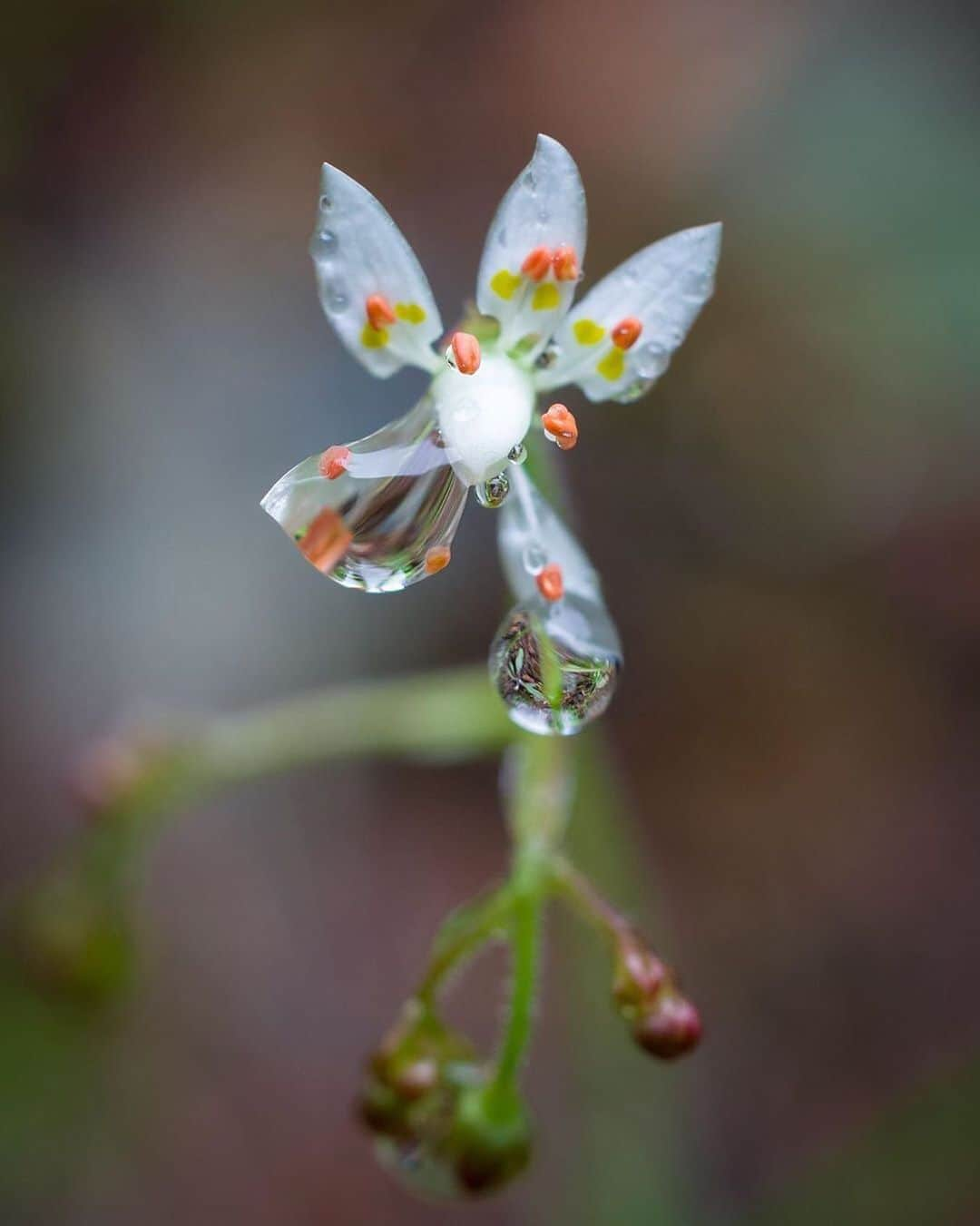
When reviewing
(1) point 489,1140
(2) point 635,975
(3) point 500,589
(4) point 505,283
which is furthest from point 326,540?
(3) point 500,589

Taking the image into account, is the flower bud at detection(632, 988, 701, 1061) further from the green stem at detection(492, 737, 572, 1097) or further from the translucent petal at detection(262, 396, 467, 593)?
the translucent petal at detection(262, 396, 467, 593)

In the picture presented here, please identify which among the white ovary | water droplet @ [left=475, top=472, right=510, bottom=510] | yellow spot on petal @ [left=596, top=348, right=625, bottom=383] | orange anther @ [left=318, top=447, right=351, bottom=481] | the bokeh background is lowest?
the bokeh background

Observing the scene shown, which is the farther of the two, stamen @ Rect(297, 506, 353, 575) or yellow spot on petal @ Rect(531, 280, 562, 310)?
yellow spot on petal @ Rect(531, 280, 562, 310)

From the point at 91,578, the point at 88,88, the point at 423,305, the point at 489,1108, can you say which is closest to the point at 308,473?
the point at 423,305

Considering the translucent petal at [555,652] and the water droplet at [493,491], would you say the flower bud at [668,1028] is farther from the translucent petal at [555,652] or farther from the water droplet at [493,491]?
the water droplet at [493,491]

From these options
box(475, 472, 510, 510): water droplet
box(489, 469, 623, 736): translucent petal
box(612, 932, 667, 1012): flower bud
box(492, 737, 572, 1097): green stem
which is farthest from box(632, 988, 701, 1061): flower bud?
box(475, 472, 510, 510): water droplet

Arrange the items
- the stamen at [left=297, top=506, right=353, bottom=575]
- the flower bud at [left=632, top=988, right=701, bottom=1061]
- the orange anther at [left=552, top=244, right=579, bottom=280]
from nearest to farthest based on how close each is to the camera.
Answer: the stamen at [left=297, top=506, right=353, bottom=575]
the flower bud at [left=632, top=988, right=701, bottom=1061]
the orange anther at [left=552, top=244, right=579, bottom=280]

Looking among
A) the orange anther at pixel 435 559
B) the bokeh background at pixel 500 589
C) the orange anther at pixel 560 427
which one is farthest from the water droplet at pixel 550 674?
the bokeh background at pixel 500 589
